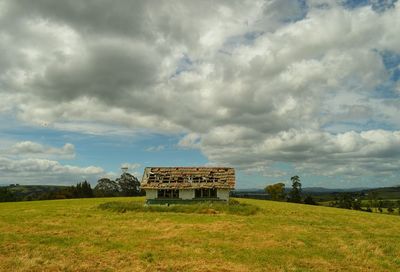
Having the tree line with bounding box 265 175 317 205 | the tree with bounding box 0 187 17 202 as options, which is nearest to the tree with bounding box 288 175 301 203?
the tree line with bounding box 265 175 317 205

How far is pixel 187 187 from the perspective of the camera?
159 feet

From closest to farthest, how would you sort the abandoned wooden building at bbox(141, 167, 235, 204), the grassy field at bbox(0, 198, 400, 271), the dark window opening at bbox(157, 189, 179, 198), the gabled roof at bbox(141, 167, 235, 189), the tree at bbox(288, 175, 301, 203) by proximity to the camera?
the grassy field at bbox(0, 198, 400, 271) → the abandoned wooden building at bbox(141, 167, 235, 204) → the gabled roof at bbox(141, 167, 235, 189) → the dark window opening at bbox(157, 189, 179, 198) → the tree at bbox(288, 175, 301, 203)

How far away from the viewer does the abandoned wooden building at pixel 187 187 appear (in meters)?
48.7

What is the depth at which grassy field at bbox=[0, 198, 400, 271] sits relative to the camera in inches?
650

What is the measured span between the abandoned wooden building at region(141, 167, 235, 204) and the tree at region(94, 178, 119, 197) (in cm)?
5782

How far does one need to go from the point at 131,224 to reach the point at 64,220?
7427 millimetres

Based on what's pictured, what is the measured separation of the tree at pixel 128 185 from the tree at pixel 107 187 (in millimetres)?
1602

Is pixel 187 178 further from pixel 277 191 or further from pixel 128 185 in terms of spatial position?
pixel 128 185

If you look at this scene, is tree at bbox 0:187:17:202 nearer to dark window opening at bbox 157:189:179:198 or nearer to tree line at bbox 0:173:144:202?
tree line at bbox 0:173:144:202

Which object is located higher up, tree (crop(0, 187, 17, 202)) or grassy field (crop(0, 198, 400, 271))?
tree (crop(0, 187, 17, 202))

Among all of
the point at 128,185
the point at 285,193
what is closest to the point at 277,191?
the point at 285,193

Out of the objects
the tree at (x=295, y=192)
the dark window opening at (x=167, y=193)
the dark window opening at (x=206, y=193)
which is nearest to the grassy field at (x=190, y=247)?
the dark window opening at (x=206, y=193)

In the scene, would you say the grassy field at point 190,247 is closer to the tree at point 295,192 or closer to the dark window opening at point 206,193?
the dark window opening at point 206,193

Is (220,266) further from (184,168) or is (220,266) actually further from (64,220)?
(184,168)
